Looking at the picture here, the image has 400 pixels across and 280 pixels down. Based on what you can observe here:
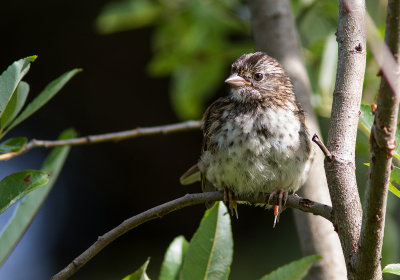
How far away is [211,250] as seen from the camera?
5.47 ft

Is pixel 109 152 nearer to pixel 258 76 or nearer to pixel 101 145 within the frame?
pixel 101 145

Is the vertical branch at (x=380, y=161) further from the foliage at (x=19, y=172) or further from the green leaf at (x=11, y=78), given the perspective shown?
the green leaf at (x=11, y=78)

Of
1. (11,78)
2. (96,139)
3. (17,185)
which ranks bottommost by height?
(96,139)

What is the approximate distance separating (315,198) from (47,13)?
480 cm

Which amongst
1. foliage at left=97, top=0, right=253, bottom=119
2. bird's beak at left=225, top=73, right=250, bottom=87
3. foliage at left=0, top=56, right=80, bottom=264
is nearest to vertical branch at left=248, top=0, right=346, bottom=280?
bird's beak at left=225, top=73, right=250, bottom=87

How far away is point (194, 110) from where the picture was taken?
153 inches

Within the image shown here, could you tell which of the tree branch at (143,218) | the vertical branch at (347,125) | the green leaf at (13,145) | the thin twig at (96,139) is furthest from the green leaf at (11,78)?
the vertical branch at (347,125)

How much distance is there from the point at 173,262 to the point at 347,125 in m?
0.66

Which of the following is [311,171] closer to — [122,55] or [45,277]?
[122,55]

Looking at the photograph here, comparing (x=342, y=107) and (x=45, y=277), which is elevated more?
Answer: (x=342, y=107)

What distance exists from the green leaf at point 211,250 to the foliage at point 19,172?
453 millimetres

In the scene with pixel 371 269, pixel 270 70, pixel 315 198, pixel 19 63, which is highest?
pixel 19 63

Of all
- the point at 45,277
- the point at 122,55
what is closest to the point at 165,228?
the point at 45,277

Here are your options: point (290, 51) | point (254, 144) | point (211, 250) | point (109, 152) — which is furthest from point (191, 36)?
point (109, 152)
